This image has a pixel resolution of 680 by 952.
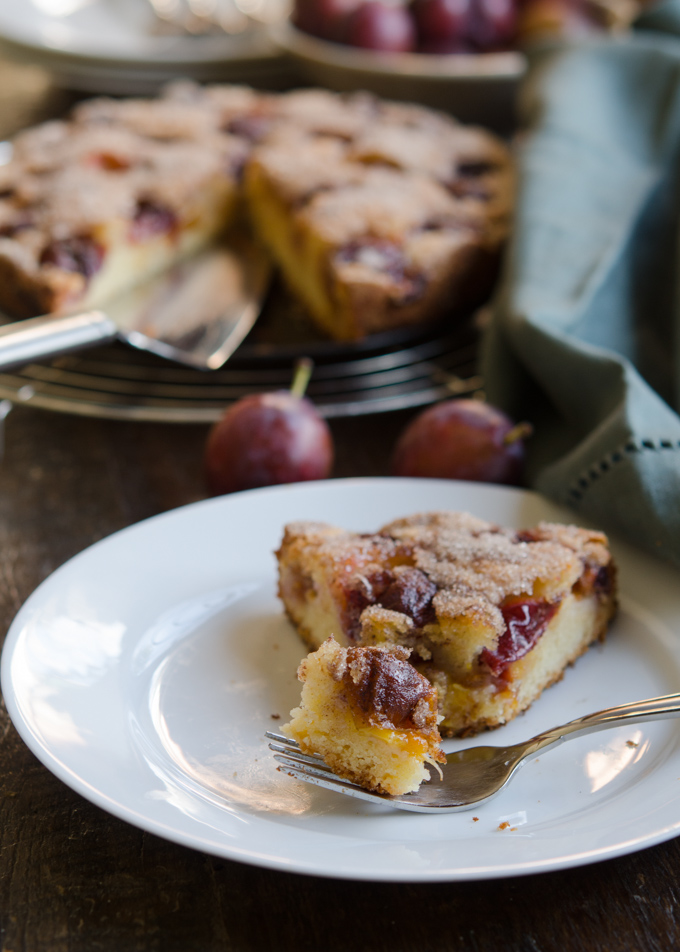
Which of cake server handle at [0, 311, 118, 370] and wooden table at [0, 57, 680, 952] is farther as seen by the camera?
cake server handle at [0, 311, 118, 370]

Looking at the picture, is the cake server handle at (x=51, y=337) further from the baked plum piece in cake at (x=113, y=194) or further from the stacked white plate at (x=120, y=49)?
the stacked white plate at (x=120, y=49)

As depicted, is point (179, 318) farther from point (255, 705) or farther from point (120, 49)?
point (120, 49)

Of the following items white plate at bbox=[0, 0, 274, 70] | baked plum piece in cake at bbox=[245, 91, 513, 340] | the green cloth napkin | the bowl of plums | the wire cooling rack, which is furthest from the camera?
white plate at bbox=[0, 0, 274, 70]

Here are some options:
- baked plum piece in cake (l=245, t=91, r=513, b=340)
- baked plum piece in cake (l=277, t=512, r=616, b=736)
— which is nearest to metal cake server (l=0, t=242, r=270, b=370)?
baked plum piece in cake (l=245, t=91, r=513, b=340)

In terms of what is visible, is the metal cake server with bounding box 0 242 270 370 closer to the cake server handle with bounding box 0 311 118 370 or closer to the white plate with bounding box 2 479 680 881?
the cake server handle with bounding box 0 311 118 370

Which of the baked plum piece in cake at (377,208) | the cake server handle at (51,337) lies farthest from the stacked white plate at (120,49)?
the cake server handle at (51,337)

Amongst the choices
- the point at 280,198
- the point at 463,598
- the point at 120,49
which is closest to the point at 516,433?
the point at 463,598

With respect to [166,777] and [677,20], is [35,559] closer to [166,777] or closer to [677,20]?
[166,777]
